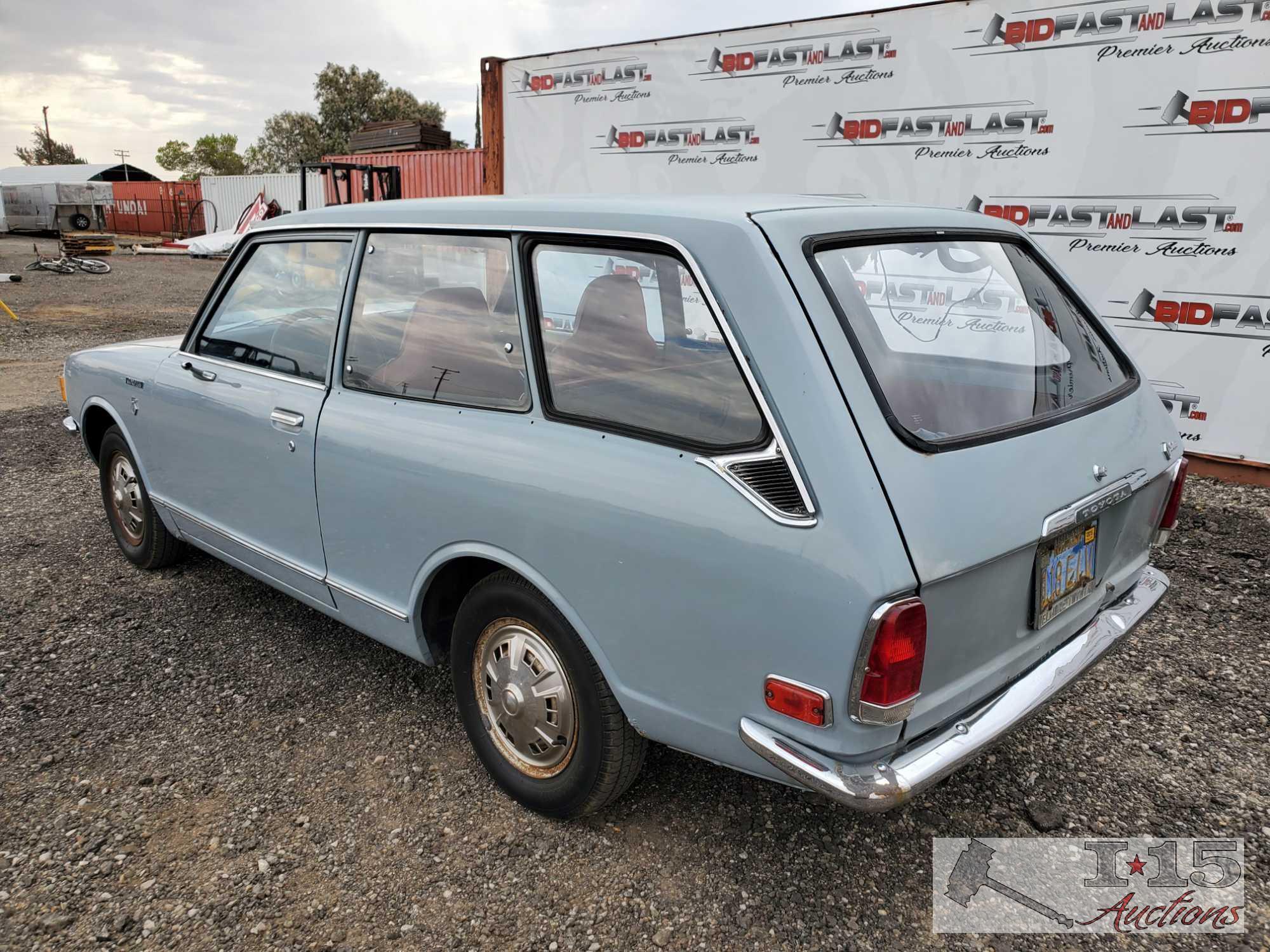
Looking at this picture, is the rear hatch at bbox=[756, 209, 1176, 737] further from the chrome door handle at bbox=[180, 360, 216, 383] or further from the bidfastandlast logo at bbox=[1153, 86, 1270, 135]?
the bidfastandlast logo at bbox=[1153, 86, 1270, 135]

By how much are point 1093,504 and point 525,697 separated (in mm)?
1644

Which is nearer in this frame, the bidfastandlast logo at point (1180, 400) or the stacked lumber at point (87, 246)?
the bidfastandlast logo at point (1180, 400)

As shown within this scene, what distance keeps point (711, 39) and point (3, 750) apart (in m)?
7.09

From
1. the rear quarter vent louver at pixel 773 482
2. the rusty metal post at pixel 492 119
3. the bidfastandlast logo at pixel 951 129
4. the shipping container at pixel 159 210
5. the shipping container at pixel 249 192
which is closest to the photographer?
the rear quarter vent louver at pixel 773 482

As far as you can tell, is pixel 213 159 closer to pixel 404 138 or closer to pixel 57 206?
pixel 57 206

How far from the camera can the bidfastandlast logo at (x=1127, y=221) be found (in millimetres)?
5758

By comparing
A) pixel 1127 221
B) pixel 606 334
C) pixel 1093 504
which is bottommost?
pixel 1093 504

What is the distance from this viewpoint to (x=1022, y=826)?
104 inches

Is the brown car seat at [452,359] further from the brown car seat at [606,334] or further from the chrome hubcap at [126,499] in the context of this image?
the chrome hubcap at [126,499]

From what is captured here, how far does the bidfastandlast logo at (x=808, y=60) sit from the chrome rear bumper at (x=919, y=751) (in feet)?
18.8

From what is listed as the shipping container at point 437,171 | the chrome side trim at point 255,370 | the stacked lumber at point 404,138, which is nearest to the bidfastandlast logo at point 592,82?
the chrome side trim at point 255,370

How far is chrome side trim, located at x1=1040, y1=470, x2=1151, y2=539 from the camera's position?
212 centimetres

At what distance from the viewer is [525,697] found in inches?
98.5

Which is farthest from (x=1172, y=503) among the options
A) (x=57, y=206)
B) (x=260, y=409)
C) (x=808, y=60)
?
(x=57, y=206)
